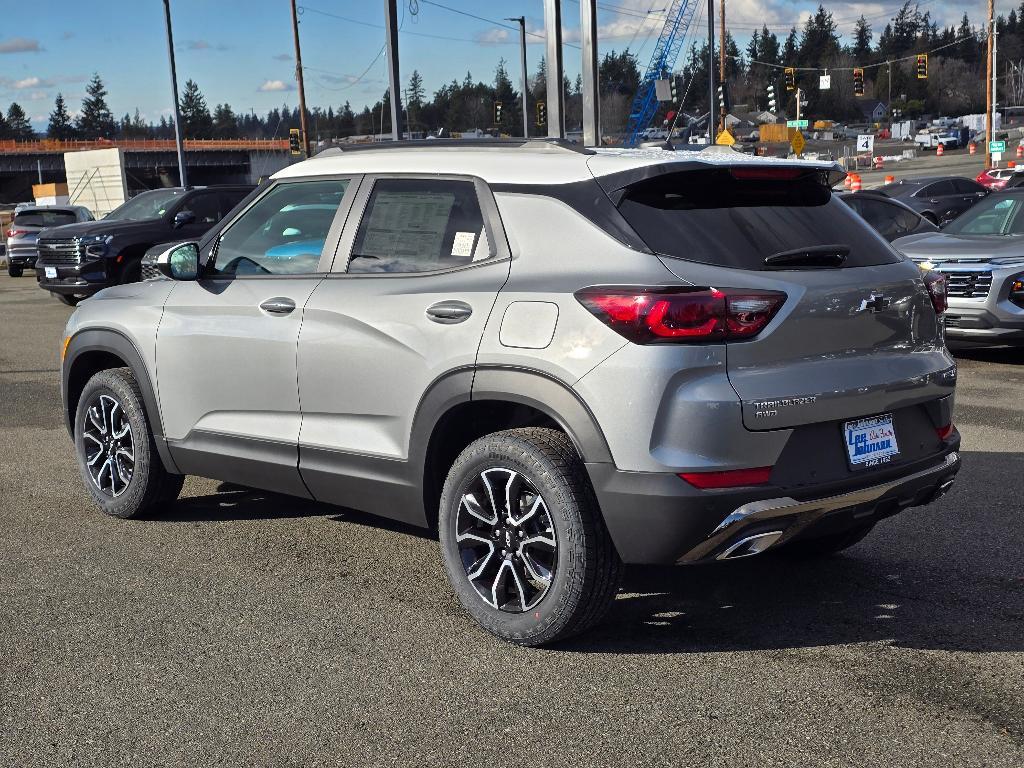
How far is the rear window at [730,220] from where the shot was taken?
4.07m

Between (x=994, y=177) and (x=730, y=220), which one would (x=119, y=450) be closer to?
(x=730, y=220)

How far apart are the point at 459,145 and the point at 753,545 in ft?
6.73

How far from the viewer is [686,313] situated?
3861 mm

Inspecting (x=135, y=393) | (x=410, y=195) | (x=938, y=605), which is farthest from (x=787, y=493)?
(x=135, y=393)

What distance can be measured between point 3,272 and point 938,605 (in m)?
31.5

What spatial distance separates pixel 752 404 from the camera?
3885mm

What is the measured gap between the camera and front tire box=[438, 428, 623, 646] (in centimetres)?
409

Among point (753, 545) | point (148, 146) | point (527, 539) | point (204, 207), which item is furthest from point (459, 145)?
point (148, 146)

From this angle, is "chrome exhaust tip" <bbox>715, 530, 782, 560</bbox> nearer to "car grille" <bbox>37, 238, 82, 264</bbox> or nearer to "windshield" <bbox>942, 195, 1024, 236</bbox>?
"windshield" <bbox>942, 195, 1024, 236</bbox>

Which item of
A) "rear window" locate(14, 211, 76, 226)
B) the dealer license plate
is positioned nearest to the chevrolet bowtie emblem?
the dealer license plate

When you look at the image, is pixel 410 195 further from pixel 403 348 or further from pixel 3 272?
pixel 3 272

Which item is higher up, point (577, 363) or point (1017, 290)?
point (577, 363)

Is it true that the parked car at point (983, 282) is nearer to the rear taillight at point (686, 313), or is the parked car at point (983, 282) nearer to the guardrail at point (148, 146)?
the rear taillight at point (686, 313)

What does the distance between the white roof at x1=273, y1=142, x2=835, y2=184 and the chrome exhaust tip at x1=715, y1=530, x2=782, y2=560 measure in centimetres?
131
